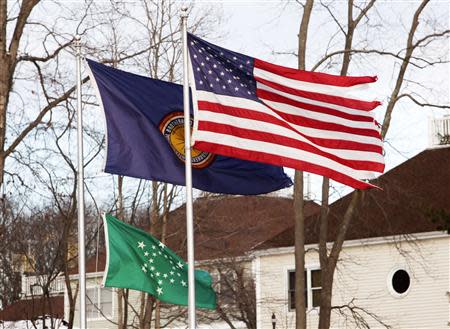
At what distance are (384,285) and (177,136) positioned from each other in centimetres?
2508

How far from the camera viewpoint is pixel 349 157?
47.6ft

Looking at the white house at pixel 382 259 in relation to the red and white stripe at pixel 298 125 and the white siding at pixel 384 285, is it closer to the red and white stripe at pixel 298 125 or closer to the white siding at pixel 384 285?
the white siding at pixel 384 285

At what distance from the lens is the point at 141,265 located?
13.7 meters

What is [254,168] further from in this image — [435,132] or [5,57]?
[435,132]

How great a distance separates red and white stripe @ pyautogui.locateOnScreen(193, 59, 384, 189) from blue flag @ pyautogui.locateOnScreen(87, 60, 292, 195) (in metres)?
0.70

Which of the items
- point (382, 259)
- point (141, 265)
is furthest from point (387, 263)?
point (141, 265)

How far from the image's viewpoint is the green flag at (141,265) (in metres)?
13.5

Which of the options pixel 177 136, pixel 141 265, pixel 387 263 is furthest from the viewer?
pixel 387 263

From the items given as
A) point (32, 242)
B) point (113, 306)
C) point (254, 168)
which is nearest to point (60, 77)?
point (254, 168)

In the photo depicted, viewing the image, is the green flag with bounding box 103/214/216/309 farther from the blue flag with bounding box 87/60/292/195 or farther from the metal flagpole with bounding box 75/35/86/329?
the blue flag with bounding box 87/60/292/195

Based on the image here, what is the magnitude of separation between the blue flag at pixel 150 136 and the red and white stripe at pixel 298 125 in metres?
0.70

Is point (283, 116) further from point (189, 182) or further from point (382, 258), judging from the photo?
point (382, 258)

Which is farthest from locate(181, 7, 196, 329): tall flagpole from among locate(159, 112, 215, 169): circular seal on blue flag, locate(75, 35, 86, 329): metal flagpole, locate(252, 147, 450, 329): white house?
locate(252, 147, 450, 329): white house

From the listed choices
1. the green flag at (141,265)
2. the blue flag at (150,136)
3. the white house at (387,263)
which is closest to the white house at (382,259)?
the white house at (387,263)
